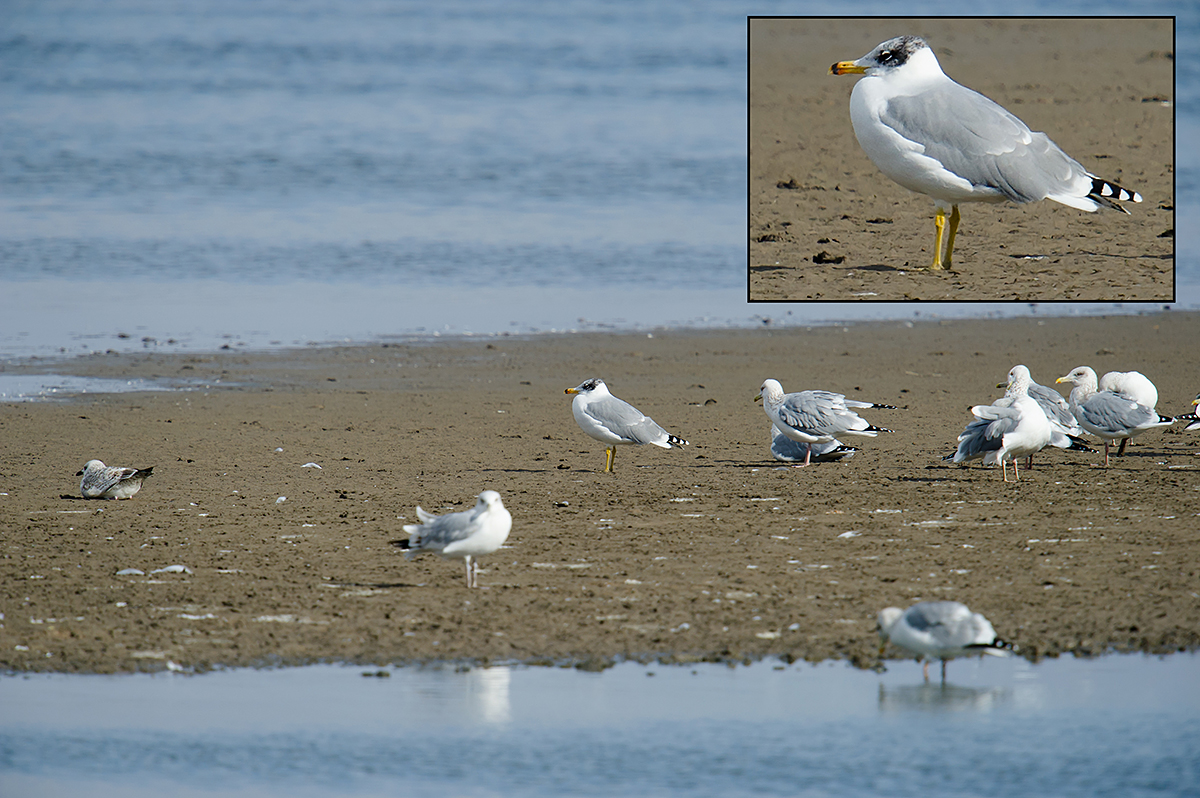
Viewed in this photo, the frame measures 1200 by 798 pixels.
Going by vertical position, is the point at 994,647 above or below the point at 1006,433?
below

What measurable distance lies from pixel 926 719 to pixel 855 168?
10.2 metres

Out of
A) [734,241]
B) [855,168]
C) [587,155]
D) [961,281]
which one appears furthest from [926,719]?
[587,155]

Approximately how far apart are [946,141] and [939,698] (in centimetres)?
375

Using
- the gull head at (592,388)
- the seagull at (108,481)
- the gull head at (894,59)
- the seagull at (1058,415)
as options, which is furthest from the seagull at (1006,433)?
the seagull at (108,481)

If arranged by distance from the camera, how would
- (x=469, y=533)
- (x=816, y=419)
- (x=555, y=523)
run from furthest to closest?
1. (x=816, y=419)
2. (x=555, y=523)
3. (x=469, y=533)

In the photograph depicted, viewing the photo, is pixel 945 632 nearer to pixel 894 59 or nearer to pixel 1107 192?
pixel 1107 192

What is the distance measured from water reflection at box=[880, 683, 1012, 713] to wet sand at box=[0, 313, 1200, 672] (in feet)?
0.99

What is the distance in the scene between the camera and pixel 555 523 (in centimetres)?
873

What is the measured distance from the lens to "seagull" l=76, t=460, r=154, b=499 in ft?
30.9

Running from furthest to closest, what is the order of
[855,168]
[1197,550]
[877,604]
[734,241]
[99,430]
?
[734,241] < [855,168] < [99,430] < [1197,550] < [877,604]

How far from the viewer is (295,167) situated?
1097 inches

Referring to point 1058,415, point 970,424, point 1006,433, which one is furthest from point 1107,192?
point 1058,415

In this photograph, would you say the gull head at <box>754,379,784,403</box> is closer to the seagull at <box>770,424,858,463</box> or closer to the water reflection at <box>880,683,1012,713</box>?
the seagull at <box>770,424,858,463</box>

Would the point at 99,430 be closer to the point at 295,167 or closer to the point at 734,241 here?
the point at 734,241
